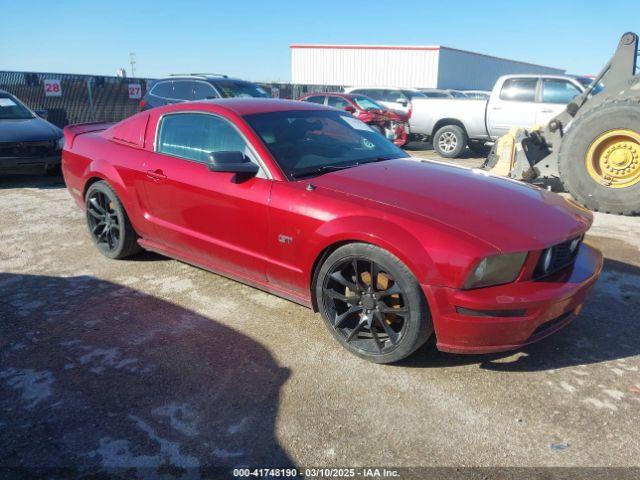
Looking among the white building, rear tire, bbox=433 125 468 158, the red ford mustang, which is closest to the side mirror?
the red ford mustang

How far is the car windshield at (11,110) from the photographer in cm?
869

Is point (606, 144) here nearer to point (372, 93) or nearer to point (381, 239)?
point (381, 239)

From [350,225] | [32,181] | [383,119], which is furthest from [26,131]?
[383,119]

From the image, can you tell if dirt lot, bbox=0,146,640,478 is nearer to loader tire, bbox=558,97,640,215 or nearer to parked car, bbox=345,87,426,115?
loader tire, bbox=558,97,640,215

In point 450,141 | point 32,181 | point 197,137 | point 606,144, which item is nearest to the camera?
point 197,137

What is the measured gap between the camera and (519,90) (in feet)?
34.8

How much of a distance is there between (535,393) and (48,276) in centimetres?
392

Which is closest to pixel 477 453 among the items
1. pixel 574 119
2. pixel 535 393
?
pixel 535 393

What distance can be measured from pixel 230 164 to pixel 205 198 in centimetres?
47

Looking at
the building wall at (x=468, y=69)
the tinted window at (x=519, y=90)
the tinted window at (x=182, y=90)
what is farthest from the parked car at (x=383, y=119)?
the building wall at (x=468, y=69)

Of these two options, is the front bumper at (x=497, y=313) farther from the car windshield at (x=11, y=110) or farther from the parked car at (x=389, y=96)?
the parked car at (x=389, y=96)

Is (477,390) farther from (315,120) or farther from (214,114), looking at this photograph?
(214,114)

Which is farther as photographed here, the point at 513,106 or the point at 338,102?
the point at 338,102

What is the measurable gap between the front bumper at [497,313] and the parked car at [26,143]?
7.53 metres
